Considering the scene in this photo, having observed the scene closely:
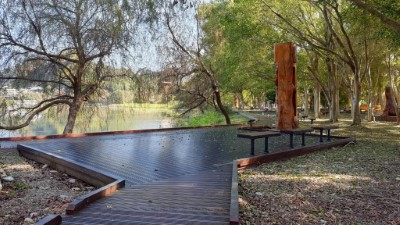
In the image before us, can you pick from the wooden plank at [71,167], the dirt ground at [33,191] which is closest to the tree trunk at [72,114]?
the wooden plank at [71,167]

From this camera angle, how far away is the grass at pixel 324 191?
416cm

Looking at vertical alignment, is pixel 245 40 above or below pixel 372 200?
above

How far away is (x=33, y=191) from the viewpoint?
19.1ft

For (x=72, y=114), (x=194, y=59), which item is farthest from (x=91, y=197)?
(x=194, y=59)

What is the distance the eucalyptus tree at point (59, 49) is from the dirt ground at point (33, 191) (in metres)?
6.26

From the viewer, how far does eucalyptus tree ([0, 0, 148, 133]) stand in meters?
13.3

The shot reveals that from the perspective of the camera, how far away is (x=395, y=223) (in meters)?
3.97

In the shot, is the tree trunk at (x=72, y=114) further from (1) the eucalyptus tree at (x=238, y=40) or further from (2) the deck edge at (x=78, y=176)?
(1) the eucalyptus tree at (x=238, y=40)

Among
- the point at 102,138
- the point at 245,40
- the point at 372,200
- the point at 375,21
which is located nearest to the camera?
the point at 372,200

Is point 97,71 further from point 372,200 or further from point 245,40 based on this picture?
point 372,200

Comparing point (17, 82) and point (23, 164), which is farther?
point (17, 82)

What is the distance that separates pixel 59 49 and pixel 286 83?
921 cm

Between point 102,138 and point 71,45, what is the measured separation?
5.16m

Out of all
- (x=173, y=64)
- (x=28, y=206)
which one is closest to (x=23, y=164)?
(x=28, y=206)
